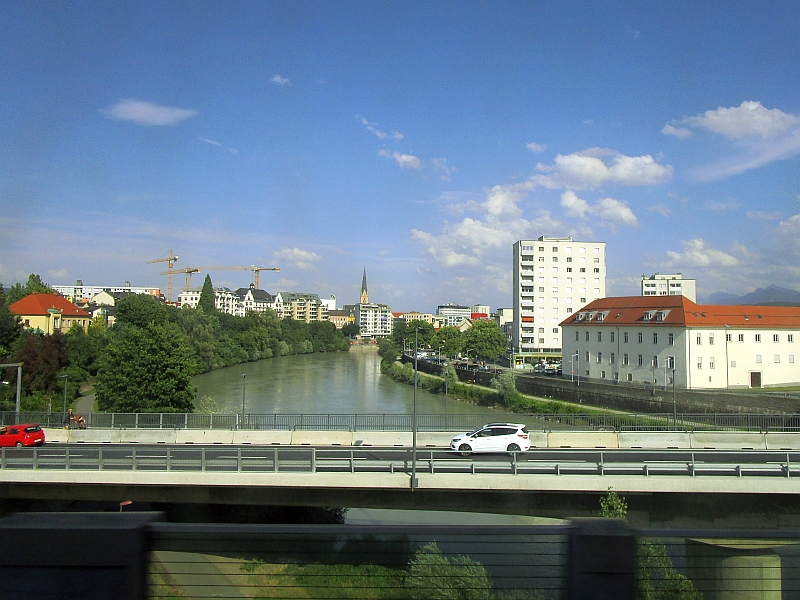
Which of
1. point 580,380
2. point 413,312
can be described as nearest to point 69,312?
point 580,380

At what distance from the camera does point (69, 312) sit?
54.6 meters

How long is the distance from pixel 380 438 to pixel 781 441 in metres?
12.0

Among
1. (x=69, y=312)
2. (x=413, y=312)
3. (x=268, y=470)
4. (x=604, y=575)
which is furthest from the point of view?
(x=413, y=312)

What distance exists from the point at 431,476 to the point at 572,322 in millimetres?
31581

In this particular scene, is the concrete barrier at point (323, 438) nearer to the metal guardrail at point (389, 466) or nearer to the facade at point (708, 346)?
the metal guardrail at point (389, 466)

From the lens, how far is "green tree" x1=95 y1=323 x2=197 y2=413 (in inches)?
941

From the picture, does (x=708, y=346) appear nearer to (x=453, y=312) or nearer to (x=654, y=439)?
(x=654, y=439)

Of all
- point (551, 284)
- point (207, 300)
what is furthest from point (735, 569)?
point (207, 300)

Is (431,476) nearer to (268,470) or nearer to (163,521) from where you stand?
(268,470)

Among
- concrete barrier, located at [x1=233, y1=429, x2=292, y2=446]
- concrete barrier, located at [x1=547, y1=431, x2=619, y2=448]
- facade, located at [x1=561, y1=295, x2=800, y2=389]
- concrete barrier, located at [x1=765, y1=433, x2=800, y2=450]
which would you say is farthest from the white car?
facade, located at [x1=561, y1=295, x2=800, y2=389]

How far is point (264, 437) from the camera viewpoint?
17.6 metres

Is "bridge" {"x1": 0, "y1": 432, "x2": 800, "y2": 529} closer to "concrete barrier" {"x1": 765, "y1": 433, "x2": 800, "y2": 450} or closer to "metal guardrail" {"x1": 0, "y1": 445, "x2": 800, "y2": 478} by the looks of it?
"metal guardrail" {"x1": 0, "y1": 445, "x2": 800, "y2": 478}

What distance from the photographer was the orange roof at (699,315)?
105 feet

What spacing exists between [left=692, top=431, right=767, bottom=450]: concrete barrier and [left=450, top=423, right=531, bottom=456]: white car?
6.02m
